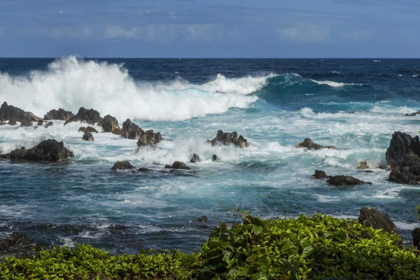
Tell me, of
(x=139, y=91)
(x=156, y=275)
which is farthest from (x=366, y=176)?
(x=139, y=91)

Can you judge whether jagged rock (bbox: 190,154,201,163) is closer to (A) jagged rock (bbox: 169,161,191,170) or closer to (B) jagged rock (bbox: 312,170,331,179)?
(A) jagged rock (bbox: 169,161,191,170)

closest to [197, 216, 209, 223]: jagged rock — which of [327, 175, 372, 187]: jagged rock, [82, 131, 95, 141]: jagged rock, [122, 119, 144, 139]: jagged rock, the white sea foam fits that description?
[327, 175, 372, 187]: jagged rock

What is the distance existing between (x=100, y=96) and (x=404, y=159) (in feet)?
78.8

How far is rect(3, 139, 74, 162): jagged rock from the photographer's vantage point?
2080 cm

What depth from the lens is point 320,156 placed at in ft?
69.9

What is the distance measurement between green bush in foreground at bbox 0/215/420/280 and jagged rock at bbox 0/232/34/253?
4246mm

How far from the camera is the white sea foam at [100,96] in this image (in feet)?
121

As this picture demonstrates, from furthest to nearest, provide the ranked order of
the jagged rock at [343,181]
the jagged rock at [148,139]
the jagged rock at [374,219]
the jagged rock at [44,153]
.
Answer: the jagged rock at [148,139] → the jagged rock at [44,153] → the jagged rock at [343,181] → the jagged rock at [374,219]

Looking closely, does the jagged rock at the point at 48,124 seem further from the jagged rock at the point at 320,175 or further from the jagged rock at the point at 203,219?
the jagged rock at the point at 203,219

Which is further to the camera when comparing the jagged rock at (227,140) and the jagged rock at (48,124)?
the jagged rock at (48,124)

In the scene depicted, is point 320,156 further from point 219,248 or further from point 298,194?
point 219,248

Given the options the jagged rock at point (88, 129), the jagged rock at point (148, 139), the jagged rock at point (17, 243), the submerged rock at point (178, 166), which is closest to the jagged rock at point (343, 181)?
the submerged rock at point (178, 166)

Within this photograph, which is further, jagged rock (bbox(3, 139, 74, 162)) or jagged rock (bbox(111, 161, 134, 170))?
jagged rock (bbox(3, 139, 74, 162))

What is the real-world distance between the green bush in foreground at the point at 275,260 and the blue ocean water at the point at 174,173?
63 centimetres
